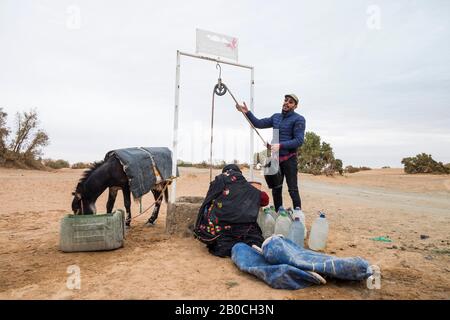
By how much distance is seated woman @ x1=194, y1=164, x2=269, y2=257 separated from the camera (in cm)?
395

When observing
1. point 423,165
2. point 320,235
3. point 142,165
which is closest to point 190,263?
point 320,235

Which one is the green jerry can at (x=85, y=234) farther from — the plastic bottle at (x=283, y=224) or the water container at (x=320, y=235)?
the water container at (x=320, y=235)

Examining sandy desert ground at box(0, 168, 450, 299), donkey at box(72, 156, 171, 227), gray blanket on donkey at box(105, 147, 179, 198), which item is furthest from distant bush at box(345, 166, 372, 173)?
donkey at box(72, 156, 171, 227)

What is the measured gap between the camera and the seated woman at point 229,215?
13.0 feet

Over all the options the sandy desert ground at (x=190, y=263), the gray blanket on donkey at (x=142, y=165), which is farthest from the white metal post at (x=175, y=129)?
the sandy desert ground at (x=190, y=263)

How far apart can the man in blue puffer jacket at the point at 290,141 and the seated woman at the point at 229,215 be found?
65cm

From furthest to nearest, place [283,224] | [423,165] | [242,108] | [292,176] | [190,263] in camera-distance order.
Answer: [423,165] < [242,108] < [292,176] < [283,224] < [190,263]

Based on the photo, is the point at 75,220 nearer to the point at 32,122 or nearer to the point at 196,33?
the point at 196,33

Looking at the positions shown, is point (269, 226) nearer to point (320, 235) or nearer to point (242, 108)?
point (320, 235)

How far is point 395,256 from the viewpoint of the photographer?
13.0ft

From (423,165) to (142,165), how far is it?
20487 mm

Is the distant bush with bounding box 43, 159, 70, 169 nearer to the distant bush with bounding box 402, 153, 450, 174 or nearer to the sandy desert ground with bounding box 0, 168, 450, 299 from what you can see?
the sandy desert ground with bounding box 0, 168, 450, 299

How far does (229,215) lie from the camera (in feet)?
13.1

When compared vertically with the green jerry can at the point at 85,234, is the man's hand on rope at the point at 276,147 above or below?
above
